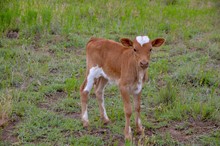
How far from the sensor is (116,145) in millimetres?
6344

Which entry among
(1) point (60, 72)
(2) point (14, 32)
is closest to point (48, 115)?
(1) point (60, 72)

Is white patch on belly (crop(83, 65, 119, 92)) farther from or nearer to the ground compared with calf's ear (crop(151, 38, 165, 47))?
nearer to the ground

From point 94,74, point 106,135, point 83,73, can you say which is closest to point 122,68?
point 94,74

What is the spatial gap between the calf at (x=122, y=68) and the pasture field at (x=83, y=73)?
40cm

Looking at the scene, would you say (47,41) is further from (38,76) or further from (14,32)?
(38,76)

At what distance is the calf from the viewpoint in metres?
6.17

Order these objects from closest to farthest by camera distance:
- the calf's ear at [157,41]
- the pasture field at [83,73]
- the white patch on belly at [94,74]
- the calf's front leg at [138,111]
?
the calf's ear at [157,41]
the calf's front leg at [138,111]
the pasture field at [83,73]
the white patch on belly at [94,74]

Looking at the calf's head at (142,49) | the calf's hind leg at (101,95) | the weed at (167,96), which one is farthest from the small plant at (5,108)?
the weed at (167,96)

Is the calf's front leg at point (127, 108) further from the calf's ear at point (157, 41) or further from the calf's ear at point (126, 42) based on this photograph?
the calf's ear at point (157, 41)

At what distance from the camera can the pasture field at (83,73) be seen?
22.5 feet

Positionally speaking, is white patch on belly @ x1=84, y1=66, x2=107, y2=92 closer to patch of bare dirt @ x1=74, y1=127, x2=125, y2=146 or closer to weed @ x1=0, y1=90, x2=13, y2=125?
patch of bare dirt @ x1=74, y1=127, x2=125, y2=146

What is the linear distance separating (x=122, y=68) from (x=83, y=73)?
2.71 metres

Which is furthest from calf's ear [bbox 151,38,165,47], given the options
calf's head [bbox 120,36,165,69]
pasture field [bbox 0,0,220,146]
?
pasture field [bbox 0,0,220,146]

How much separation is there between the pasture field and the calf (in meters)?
0.40
